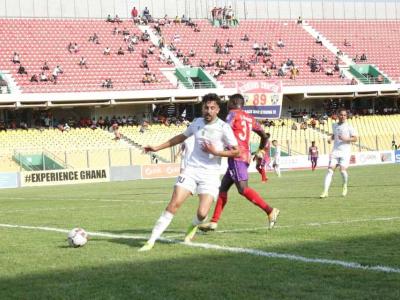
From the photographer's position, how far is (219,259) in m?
9.29

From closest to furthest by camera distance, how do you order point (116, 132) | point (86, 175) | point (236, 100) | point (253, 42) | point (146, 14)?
point (236, 100)
point (86, 175)
point (116, 132)
point (146, 14)
point (253, 42)

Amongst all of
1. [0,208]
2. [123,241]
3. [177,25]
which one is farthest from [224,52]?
[123,241]

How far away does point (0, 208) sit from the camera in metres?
21.7

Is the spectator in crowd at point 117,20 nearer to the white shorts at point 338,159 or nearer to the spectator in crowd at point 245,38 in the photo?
the spectator in crowd at point 245,38

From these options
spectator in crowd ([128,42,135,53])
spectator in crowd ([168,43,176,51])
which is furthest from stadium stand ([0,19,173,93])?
spectator in crowd ([168,43,176,51])

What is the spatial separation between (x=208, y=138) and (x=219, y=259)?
82.0 inches

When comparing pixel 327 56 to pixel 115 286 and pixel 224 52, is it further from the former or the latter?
pixel 115 286

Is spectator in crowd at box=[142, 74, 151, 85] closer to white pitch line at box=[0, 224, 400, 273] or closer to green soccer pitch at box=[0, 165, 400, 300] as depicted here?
green soccer pitch at box=[0, 165, 400, 300]

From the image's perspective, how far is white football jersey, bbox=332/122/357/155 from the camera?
67.2 ft

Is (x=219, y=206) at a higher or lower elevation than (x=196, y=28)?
lower

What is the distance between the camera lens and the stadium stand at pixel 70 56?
180 feet

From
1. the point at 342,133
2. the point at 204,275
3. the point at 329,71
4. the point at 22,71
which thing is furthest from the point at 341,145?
the point at 329,71

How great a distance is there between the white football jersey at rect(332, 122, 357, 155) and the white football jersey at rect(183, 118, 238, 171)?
10.1 metres

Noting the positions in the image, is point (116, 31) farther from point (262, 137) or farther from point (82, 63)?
point (262, 137)
